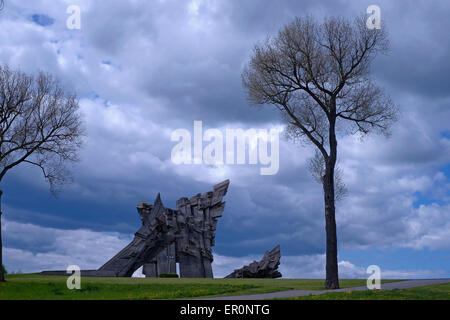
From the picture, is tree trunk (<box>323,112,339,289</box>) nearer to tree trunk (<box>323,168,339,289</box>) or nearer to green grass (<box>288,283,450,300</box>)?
tree trunk (<box>323,168,339,289</box>)

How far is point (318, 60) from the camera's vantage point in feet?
91.9

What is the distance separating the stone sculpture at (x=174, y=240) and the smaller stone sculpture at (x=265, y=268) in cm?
→ 310

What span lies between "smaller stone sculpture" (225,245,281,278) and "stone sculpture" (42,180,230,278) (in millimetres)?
3103

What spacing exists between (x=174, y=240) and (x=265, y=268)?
313 inches

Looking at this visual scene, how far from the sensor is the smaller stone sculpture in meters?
40.8

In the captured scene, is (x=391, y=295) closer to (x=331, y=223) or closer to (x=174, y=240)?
(x=331, y=223)

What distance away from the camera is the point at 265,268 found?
40875 mm

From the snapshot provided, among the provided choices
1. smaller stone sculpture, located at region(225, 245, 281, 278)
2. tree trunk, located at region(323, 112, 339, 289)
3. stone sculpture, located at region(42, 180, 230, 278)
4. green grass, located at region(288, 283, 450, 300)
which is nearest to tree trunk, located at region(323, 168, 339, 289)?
tree trunk, located at region(323, 112, 339, 289)

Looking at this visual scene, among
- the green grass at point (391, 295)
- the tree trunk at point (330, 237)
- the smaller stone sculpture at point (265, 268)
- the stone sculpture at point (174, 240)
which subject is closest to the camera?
the green grass at point (391, 295)

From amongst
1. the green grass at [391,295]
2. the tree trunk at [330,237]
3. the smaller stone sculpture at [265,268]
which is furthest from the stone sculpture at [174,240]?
the green grass at [391,295]

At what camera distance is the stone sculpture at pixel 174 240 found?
38.3 meters

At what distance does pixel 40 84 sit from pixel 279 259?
23.0 metres

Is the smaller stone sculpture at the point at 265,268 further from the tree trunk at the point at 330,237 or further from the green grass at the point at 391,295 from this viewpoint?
the green grass at the point at 391,295
